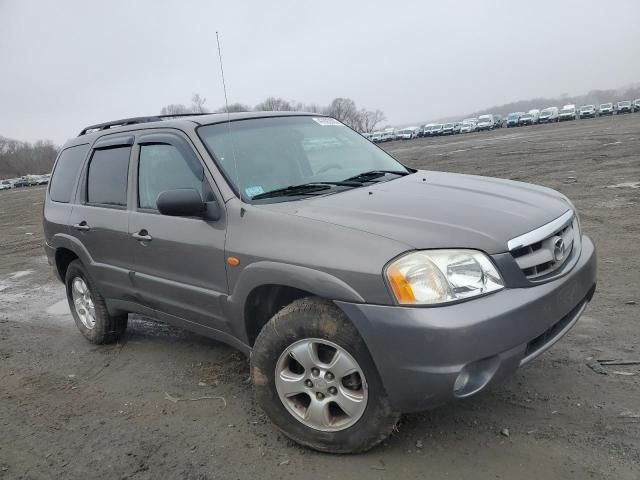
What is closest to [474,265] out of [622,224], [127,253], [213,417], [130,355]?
[213,417]

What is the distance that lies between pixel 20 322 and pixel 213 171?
13.0 feet

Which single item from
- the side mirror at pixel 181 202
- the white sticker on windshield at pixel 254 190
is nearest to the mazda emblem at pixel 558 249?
the white sticker on windshield at pixel 254 190

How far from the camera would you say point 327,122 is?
14.6 feet

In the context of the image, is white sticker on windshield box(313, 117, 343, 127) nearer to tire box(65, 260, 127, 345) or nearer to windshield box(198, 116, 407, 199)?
windshield box(198, 116, 407, 199)

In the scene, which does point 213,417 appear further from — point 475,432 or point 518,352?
point 518,352

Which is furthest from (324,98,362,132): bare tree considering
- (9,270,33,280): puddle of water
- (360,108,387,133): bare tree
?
(9,270,33,280): puddle of water

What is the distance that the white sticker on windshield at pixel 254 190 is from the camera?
10.7 ft

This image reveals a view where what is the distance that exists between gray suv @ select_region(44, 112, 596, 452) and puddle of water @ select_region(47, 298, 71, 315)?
7.84ft

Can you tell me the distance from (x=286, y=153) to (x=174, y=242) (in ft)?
3.15

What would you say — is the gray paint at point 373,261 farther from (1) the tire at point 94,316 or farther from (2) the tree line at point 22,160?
(2) the tree line at point 22,160

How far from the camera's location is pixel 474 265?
8.29 feet

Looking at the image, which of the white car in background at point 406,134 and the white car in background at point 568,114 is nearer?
the white car in background at point 568,114

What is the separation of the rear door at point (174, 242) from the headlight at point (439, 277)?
3.91 feet

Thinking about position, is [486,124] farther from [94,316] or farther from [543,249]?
[543,249]
